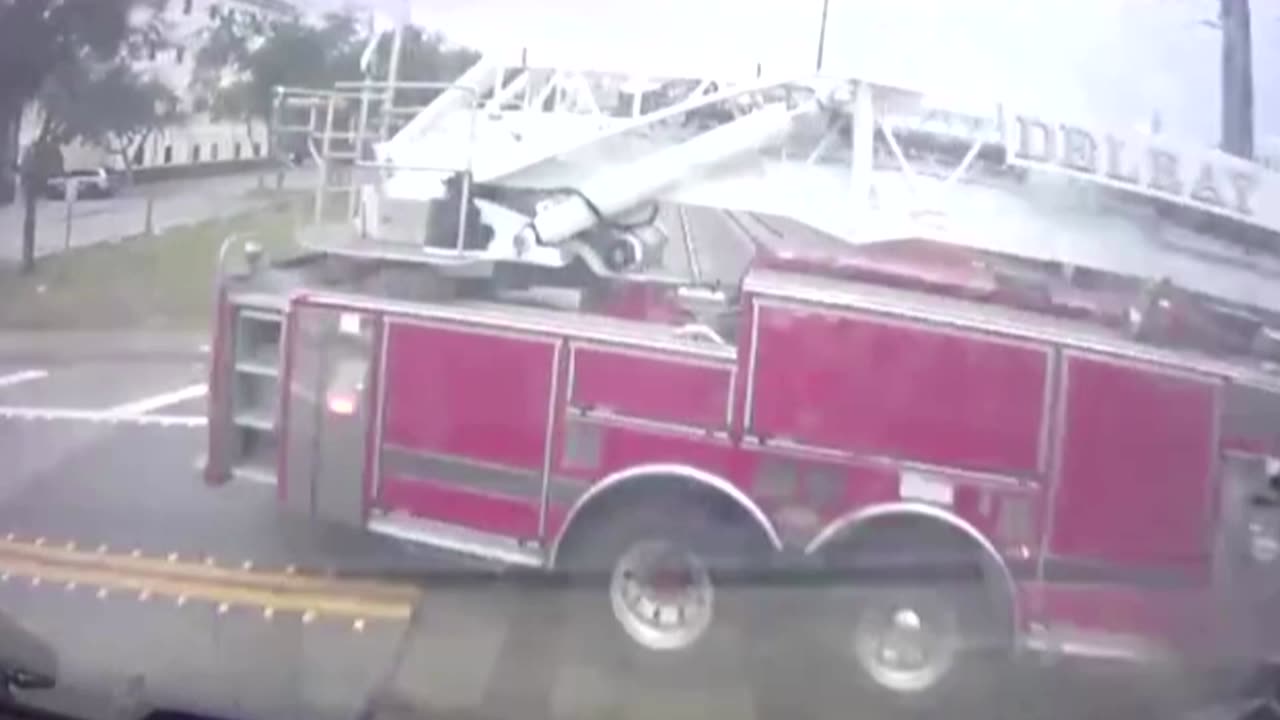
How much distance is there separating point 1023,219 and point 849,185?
243mm

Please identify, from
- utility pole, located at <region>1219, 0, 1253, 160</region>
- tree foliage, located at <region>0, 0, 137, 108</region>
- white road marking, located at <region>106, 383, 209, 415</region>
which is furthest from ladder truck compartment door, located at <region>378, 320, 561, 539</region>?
utility pole, located at <region>1219, 0, 1253, 160</region>

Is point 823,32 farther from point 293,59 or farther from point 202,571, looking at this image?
point 202,571

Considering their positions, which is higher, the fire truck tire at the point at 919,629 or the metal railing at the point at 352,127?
the metal railing at the point at 352,127

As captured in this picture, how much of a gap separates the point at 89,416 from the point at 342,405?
0.59 meters

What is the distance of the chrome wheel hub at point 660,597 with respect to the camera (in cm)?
273

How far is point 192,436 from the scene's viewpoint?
3.11 metres

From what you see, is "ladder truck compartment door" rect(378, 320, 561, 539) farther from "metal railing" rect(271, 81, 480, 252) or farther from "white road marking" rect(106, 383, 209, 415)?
"white road marking" rect(106, 383, 209, 415)

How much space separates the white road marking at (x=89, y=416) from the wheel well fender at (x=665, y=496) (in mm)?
762

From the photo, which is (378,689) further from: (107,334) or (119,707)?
(107,334)

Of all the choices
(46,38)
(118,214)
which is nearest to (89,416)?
(118,214)

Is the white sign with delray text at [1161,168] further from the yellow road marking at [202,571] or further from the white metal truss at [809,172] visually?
the yellow road marking at [202,571]

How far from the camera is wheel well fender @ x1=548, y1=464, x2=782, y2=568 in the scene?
2670 mm

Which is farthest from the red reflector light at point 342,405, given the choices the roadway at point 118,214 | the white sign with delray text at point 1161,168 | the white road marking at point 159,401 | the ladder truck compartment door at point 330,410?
the white sign with delray text at point 1161,168

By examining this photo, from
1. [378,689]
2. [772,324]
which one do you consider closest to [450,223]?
[772,324]
